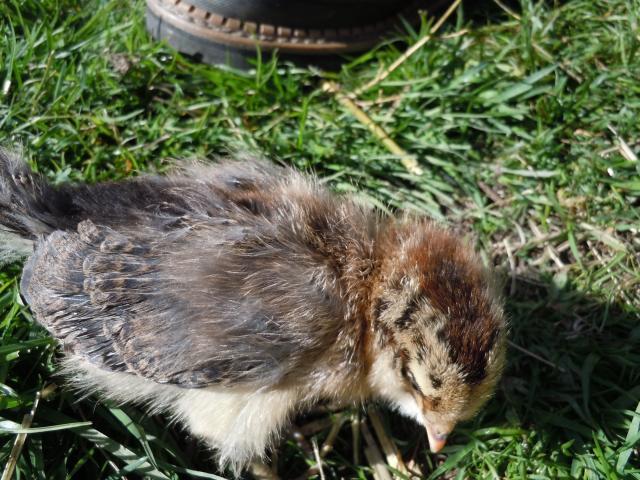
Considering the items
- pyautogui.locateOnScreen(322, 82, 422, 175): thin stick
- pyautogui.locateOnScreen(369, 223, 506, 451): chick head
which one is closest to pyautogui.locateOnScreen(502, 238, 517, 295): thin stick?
pyautogui.locateOnScreen(322, 82, 422, 175): thin stick

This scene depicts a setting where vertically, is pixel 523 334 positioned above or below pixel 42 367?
below

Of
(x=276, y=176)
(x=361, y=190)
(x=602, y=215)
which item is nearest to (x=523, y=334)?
(x=602, y=215)

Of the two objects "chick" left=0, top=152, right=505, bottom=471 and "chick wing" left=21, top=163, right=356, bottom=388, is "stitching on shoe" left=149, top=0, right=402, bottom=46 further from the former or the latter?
"chick wing" left=21, top=163, right=356, bottom=388

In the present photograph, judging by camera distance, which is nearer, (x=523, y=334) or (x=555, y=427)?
(x=555, y=427)

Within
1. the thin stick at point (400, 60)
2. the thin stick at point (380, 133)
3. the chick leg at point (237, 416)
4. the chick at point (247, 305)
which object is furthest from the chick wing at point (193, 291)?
the thin stick at point (400, 60)

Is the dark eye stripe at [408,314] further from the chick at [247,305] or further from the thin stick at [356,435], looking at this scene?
the thin stick at [356,435]

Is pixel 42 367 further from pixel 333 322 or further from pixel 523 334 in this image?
pixel 523 334

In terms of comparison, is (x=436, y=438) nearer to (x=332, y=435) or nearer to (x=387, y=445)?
(x=387, y=445)
